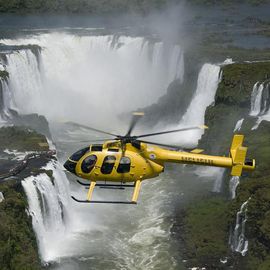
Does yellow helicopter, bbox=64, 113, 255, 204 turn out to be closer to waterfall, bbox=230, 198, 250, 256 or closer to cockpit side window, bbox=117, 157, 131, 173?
cockpit side window, bbox=117, 157, 131, 173

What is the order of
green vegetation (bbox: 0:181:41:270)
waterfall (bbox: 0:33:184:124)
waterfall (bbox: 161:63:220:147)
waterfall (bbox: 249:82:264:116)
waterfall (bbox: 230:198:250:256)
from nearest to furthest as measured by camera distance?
green vegetation (bbox: 0:181:41:270), waterfall (bbox: 230:198:250:256), waterfall (bbox: 249:82:264:116), waterfall (bbox: 161:63:220:147), waterfall (bbox: 0:33:184:124)

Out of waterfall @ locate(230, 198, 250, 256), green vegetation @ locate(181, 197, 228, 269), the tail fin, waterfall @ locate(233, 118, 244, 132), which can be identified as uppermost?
the tail fin

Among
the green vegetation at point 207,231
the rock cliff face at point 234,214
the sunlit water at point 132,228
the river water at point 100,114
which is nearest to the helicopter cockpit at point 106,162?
the river water at point 100,114

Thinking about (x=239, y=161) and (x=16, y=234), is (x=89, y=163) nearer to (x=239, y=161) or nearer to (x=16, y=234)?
(x=239, y=161)

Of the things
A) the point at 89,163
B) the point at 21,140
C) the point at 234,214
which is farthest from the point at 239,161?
the point at 21,140

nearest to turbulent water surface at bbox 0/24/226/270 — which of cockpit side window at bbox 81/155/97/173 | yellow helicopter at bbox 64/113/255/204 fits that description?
yellow helicopter at bbox 64/113/255/204

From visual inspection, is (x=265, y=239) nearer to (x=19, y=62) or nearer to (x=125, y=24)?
(x=19, y=62)
